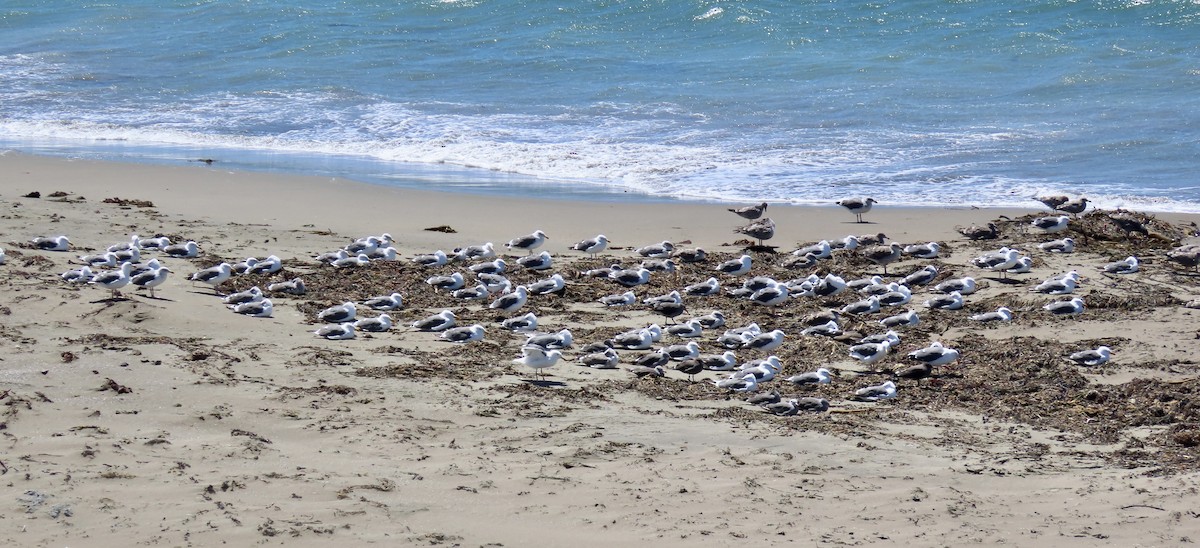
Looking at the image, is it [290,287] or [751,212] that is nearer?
[290,287]

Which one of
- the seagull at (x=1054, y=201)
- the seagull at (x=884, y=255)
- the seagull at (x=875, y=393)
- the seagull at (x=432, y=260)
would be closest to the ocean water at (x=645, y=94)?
the seagull at (x=1054, y=201)

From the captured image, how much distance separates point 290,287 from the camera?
1105 cm

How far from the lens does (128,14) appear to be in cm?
3628

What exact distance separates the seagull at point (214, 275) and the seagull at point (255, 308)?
105 cm

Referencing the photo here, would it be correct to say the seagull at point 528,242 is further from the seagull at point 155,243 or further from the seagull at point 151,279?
the seagull at point 151,279

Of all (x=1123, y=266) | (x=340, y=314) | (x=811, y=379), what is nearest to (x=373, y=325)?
(x=340, y=314)

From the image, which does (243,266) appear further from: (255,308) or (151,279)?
(255,308)

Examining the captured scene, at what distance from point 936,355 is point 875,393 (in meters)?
0.83

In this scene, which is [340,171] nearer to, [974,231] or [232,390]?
[974,231]

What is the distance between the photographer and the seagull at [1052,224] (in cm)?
1362

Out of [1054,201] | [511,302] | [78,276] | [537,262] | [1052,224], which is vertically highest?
[1054,201]

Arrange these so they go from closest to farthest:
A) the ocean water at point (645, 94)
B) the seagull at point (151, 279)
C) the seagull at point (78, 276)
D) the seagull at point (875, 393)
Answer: the seagull at point (875, 393)
the seagull at point (151, 279)
the seagull at point (78, 276)
the ocean water at point (645, 94)

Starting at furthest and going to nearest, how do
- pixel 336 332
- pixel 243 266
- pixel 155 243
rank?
1. pixel 155 243
2. pixel 243 266
3. pixel 336 332

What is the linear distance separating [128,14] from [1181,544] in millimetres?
35075
